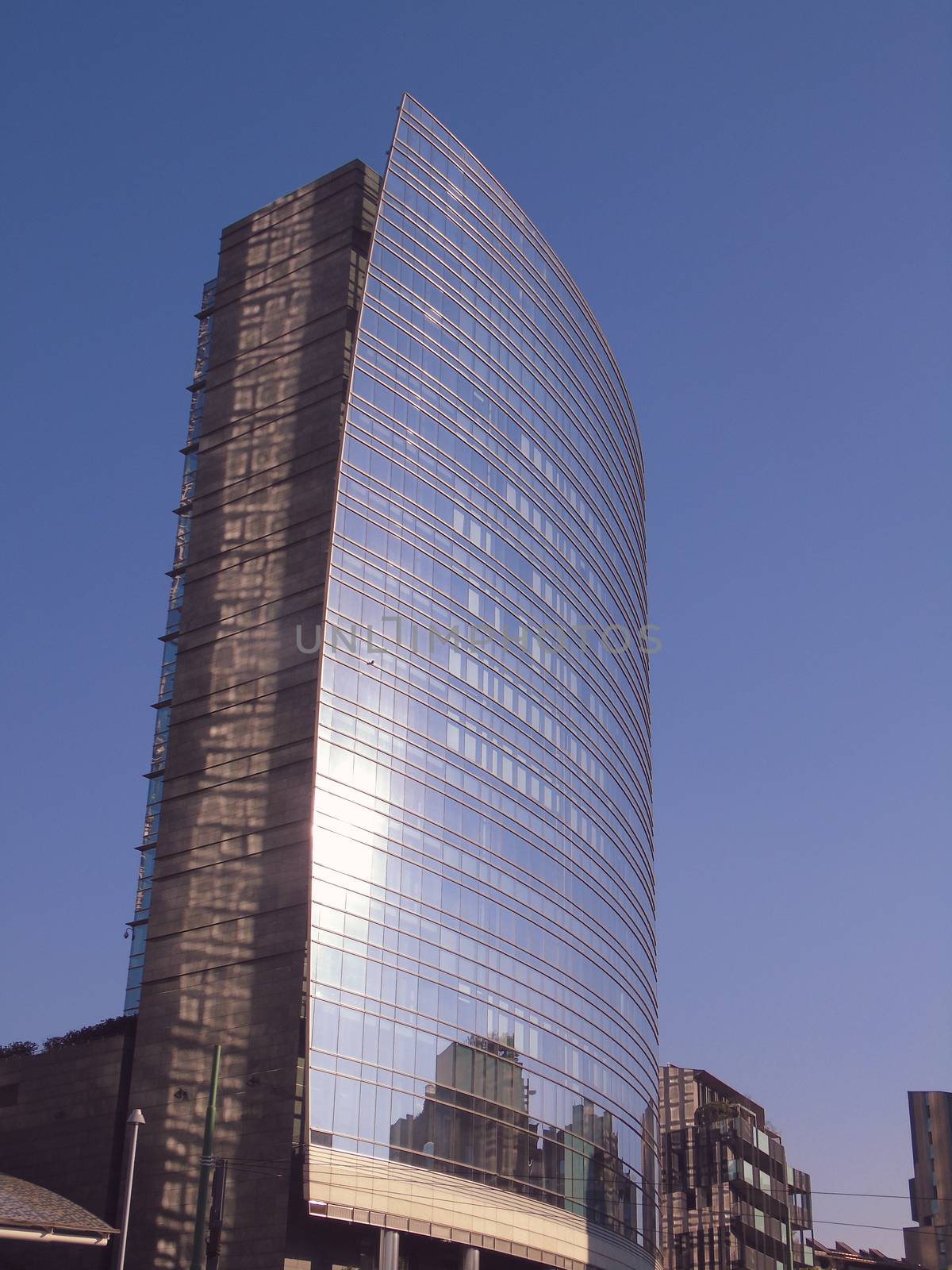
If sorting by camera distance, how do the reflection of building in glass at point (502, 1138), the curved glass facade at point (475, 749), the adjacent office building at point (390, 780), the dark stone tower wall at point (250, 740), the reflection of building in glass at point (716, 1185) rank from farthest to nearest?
1. the reflection of building in glass at point (716, 1185)
2. the curved glass facade at point (475, 749)
3. the reflection of building in glass at point (502, 1138)
4. the adjacent office building at point (390, 780)
5. the dark stone tower wall at point (250, 740)

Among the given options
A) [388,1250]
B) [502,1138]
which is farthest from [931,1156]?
[388,1250]

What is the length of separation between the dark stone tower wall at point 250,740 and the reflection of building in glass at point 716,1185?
62.2m

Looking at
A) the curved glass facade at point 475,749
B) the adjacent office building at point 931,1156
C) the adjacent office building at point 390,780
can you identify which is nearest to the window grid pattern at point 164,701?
the adjacent office building at point 390,780

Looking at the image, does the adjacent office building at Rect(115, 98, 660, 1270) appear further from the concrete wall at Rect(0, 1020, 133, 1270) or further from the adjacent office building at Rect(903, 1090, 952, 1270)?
the adjacent office building at Rect(903, 1090, 952, 1270)

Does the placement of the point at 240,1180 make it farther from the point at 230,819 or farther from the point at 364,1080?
the point at 230,819

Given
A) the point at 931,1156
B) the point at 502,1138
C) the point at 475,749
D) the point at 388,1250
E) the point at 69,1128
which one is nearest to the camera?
the point at 388,1250

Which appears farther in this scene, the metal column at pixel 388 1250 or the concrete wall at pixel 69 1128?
the concrete wall at pixel 69 1128

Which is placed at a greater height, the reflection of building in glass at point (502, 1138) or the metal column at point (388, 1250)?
the reflection of building in glass at point (502, 1138)

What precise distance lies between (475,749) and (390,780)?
379 inches

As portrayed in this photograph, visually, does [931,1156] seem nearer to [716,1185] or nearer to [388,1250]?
[716,1185]

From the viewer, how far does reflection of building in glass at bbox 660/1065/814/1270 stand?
12781cm

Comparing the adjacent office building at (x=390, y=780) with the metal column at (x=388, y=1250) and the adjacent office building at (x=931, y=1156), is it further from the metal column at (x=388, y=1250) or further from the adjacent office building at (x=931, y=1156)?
the adjacent office building at (x=931, y=1156)

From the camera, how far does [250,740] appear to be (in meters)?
80.9

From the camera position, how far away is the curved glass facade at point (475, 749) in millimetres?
74438
